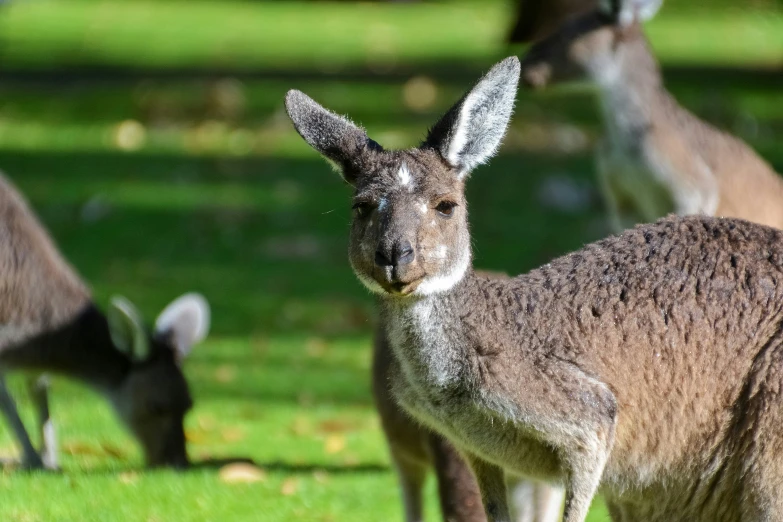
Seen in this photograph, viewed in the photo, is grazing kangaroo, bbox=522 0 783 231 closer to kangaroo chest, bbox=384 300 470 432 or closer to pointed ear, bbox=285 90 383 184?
pointed ear, bbox=285 90 383 184

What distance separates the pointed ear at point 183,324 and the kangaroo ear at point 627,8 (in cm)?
323

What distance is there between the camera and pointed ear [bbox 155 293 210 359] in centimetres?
779

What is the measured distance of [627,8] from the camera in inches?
325

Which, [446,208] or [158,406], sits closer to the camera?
[446,208]

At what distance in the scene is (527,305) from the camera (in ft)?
14.8

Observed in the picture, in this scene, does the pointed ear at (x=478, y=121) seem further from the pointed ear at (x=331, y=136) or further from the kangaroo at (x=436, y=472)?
the kangaroo at (x=436, y=472)

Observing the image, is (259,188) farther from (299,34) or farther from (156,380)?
(299,34)

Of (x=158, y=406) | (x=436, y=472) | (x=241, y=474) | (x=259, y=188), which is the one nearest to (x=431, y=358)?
(x=436, y=472)

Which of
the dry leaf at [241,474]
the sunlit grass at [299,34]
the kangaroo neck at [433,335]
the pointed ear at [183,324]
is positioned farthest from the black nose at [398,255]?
the sunlit grass at [299,34]

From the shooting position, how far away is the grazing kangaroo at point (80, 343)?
24.1ft

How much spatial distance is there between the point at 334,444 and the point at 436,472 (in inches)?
82.1

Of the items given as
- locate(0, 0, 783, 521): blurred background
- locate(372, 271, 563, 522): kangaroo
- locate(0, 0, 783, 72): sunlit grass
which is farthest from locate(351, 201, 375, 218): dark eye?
locate(0, 0, 783, 72): sunlit grass

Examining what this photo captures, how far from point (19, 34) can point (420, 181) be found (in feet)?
54.7

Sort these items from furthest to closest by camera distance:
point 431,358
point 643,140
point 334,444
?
1. point 643,140
2. point 334,444
3. point 431,358
